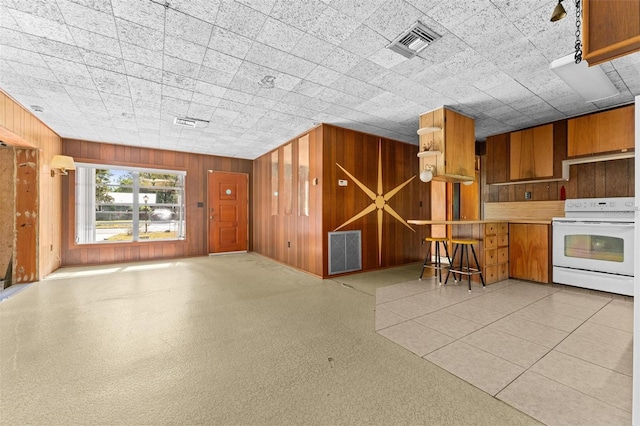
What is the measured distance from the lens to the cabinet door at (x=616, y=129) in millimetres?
3775

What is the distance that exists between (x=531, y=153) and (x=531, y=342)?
3804 millimetres

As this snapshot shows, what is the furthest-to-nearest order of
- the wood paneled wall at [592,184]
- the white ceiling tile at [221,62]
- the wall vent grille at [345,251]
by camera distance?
the wall vent grille at [345,251] → the wood paneled wall at [592,184] → the white ceiling tile at [221,62]

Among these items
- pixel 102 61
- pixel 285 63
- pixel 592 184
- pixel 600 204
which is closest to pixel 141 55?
pixel 102 61

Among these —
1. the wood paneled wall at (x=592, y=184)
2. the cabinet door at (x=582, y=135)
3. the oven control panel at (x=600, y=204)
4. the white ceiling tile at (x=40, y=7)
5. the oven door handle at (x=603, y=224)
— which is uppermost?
the white ceiling tile at (x=40, y=7)

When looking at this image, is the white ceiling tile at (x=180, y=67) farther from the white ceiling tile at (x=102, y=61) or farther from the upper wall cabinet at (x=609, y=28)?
the upper wall cabinet at (x=609, y=28)

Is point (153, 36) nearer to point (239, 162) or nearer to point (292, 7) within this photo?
point (292, 7)

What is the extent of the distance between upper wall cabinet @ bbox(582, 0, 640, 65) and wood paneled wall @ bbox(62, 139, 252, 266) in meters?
7.44

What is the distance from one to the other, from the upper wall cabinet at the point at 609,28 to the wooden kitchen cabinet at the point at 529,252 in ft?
13.2

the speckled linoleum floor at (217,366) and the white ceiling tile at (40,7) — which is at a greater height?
the white ceiling tile at (40,7)

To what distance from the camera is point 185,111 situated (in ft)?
13.9

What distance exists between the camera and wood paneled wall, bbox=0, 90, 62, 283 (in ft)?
12.8

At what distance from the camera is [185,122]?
15.4ft

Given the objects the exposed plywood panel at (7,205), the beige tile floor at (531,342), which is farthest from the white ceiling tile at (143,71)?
the beige tile floor at (531,342)

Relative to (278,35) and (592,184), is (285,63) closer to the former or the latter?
(278,35)
